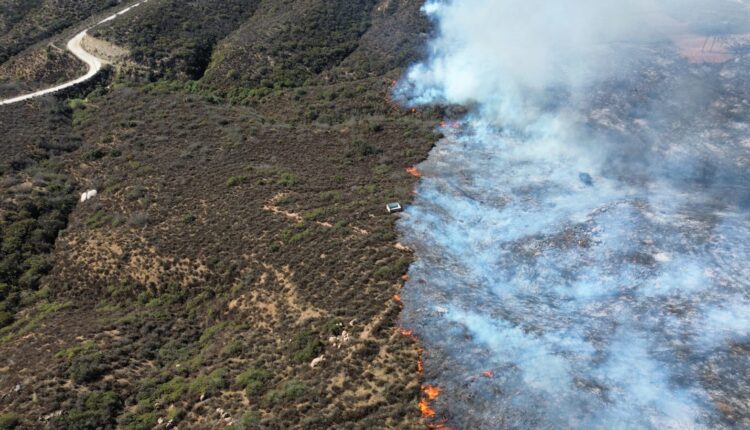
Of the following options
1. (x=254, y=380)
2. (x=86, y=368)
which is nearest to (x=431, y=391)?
(x=254, y=380)

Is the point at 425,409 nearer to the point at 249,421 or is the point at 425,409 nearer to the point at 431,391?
the point at 431,391

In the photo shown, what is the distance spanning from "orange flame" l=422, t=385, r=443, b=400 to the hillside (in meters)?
0.51

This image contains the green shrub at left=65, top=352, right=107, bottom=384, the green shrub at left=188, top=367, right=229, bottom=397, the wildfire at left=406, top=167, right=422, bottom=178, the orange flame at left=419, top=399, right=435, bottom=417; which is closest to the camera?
the orange flame at left=419, top=399, right=435, bottom=417

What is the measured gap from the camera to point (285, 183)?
48.4 metres

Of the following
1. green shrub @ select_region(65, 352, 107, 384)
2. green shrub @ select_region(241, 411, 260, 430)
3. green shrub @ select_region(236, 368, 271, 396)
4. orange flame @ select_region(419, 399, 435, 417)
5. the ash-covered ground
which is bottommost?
the ash-covered ground

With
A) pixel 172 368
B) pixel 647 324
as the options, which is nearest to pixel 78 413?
pixel 172 368

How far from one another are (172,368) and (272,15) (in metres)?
71.0

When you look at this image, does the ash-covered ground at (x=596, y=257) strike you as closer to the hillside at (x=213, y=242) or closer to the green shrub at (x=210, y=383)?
the hillside at (x=213, y=242)

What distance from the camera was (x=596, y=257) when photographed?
36125 mm

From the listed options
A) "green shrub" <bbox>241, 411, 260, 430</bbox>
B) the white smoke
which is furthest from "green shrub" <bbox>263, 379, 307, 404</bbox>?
the white smoke

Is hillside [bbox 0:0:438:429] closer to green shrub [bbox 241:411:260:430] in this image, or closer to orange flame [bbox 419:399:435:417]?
green shrub [bbox 241:411:260:430]

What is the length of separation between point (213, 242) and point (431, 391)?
75.0 ft

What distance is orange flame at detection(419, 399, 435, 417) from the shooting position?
83.4 feet

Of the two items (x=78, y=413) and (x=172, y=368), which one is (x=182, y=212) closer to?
(x=172, y=368)
